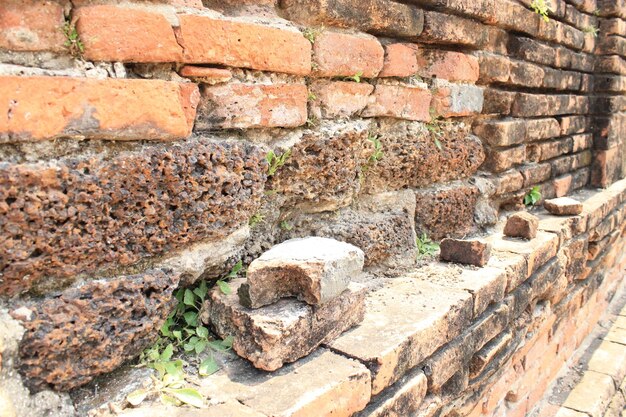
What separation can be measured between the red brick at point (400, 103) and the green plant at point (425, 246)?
48 cm

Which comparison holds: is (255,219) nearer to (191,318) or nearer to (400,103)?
(191,318)

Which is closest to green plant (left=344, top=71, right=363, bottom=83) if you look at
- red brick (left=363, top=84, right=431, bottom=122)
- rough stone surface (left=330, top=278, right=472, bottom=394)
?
red brick (left=363, top=84, right=431, bottom=122)

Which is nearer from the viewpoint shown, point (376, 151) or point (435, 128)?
point (376, 151)

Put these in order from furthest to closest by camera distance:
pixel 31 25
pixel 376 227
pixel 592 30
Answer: pixel 592 30
pixel 376 227
pixel 31 25

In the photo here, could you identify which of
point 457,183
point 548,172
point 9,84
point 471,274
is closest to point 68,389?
point 9,84

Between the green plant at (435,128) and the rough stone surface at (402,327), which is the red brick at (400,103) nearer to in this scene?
the green plant at (435,128)

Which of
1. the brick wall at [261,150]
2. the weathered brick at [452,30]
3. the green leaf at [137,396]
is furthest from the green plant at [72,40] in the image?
the weathered brick at [452,30]

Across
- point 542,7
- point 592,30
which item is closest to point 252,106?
point 542,7

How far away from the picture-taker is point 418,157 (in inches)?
79.7

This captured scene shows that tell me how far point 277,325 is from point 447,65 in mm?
1396

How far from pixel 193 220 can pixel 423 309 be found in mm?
762

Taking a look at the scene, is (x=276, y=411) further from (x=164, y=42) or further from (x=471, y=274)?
(x=471, y=274)

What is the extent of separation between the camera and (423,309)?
159 centimetres

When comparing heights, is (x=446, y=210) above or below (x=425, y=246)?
above
